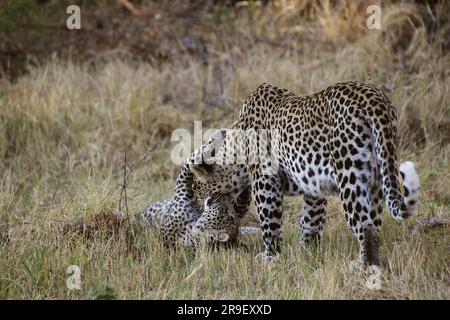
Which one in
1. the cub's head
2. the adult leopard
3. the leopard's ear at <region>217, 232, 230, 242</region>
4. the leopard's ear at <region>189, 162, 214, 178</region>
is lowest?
the leopard's ear at <region>217, 232, 230, 242</region>

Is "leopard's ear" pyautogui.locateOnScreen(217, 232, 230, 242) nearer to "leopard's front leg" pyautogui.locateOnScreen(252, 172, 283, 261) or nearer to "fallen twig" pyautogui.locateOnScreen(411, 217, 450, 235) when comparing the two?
"leopard's front leg" pyautogui.locateOnScreen(252, 172, 283, 261)

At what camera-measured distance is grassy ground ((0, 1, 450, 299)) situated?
242 inches

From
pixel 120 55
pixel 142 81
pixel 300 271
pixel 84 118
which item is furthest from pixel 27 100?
pixel 300 271

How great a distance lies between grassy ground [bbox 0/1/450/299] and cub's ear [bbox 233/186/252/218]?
1.08 feet

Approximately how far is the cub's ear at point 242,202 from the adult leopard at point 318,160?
0.13 m

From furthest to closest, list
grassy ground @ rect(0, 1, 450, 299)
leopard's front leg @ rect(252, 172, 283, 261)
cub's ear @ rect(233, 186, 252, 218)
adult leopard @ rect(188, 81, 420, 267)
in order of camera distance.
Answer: cub's ear @ rect(233, 186, 252, 218), leopard's front leg @ rect(252, 172, 283, 261), grassy ground @ rect(0, 1, 450, 299), adult leopard @ rect(188, 81, 420, 267)

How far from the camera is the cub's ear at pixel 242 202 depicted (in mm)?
7309

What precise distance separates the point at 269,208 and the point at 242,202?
0.60m

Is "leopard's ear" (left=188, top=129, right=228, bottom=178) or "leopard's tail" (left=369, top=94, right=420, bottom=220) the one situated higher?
"leopard's tail" (left=369, top=94, right=420, bottom=220)

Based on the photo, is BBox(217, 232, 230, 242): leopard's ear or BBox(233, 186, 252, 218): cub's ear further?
BBox(233, 186, 252, 218): cub's ear

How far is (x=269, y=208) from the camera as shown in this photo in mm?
6801

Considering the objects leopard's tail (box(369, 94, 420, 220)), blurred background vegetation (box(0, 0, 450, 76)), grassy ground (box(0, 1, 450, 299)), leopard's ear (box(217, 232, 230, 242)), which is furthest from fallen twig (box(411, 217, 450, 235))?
blurred background vegetation (box(0, 0, 450, 76))

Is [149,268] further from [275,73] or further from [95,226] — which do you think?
[275,73]

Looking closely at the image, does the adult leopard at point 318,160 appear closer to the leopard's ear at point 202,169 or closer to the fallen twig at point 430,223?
the leopard's ear at point 202,169
